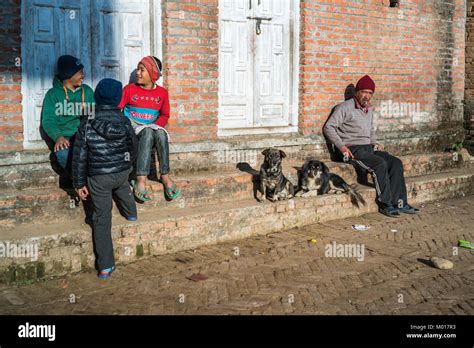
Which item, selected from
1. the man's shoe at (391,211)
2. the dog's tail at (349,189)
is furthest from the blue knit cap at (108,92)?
the man's shoe at (391,211)

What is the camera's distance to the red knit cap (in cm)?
695

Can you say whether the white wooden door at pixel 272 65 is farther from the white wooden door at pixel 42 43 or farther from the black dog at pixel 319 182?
the white wooden door at pixel 42 43

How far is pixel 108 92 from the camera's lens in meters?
5.70

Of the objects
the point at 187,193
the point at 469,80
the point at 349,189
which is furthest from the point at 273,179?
the point at 469,80

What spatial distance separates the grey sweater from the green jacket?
4.11 metres

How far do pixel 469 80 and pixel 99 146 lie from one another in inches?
368

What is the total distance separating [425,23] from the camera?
1091cm

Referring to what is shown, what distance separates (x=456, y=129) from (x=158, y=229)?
797cm

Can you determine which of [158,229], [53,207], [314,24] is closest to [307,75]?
[314,24]

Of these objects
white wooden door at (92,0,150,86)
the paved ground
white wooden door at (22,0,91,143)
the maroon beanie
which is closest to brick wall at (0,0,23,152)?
white wooden door at (22,0,91,143)

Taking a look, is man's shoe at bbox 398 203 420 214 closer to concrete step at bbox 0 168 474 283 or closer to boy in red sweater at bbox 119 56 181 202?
concrete step at bbox 0 168 474 283

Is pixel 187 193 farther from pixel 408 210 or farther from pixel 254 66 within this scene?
pixel 408 210

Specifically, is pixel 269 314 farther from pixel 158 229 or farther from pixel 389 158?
pixel 389 158

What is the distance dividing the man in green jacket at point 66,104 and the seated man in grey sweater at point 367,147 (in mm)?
4181
